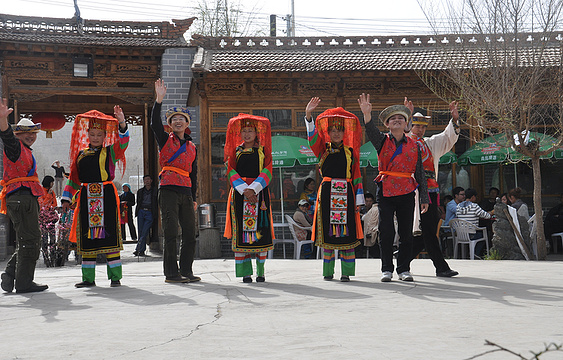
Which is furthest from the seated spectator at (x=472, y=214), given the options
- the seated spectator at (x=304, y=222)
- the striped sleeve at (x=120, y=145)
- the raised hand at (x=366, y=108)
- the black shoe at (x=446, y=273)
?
the striped sleeve at (x=120, y=145)

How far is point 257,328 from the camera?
Answer: 3973mm

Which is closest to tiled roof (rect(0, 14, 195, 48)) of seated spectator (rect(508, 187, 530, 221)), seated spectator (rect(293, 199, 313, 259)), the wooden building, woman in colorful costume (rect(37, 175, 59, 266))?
the wooden building

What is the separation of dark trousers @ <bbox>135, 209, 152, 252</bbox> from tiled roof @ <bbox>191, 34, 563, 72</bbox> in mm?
2998

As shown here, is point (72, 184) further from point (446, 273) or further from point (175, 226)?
point (446, 273)

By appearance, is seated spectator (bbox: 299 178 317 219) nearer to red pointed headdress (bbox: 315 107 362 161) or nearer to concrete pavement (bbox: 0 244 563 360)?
concrete pavement (bbox: 0 244 563 360)

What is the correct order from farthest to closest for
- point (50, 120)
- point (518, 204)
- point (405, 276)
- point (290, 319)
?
point (50, 120), point (518, 204), point (405, 276), point (290, 319)

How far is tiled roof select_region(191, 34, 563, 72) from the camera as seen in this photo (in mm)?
11773

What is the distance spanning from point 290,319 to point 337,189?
2.49m

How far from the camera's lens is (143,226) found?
13180 mm

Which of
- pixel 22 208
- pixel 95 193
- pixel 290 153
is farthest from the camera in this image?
pixel 290 153

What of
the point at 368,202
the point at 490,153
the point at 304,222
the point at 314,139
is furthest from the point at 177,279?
the point at 490,153

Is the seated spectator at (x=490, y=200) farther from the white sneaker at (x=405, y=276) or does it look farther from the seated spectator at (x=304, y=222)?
the white sneaker at (x=405, y=276)

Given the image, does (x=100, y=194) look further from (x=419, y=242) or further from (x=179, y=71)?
Result: (x=179, y=71)

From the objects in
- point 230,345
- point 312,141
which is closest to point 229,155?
point 312,141
